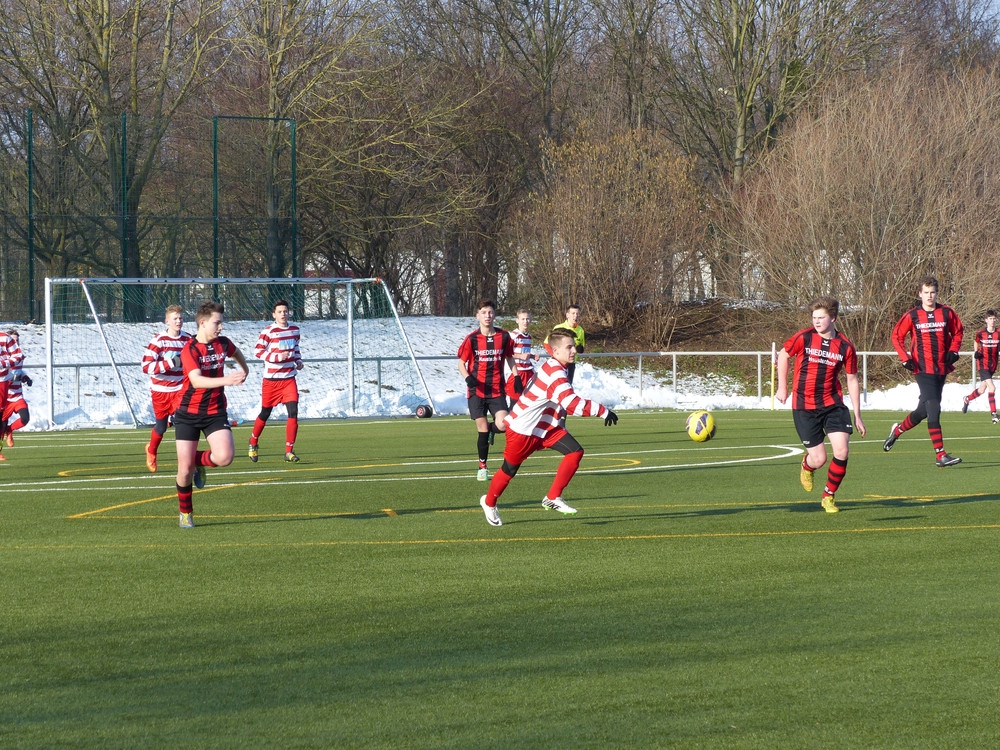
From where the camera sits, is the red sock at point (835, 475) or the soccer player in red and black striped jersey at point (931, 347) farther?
the soccer player in red and black striped jersey at point (931, 347)

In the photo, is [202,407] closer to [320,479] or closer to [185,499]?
[185,499]

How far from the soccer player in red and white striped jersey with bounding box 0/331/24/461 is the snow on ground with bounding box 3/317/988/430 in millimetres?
6380

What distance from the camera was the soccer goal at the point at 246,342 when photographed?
89.8 ft

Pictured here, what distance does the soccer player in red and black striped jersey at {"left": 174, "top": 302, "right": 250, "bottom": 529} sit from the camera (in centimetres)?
1033

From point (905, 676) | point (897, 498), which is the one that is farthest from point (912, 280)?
point (905, 676)

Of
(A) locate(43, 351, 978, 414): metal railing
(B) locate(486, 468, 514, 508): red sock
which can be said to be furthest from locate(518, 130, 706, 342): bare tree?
(B) locate(486, 468, 514, 508): red sock

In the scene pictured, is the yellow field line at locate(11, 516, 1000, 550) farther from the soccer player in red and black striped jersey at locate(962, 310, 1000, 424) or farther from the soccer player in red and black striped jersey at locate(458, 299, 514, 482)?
the soccer player in red and black striped jersey at locate(962, 310, 1000, 424)

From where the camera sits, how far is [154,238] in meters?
31.9

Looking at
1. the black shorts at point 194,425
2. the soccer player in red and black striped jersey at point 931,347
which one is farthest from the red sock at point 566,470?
the soccer player in red and black striped jersey at point 931,347

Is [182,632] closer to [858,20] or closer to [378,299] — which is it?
[378,299]

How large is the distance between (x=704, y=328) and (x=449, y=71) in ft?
41.9

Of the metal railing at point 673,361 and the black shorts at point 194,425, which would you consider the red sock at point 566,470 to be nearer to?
the black shorts at point 194,425

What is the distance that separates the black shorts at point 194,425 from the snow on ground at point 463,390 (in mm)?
15070

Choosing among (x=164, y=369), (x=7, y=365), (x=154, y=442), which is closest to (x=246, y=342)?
(x=7, y=365)
